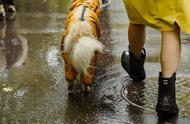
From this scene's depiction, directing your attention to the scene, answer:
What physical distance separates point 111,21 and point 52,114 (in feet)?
15.3

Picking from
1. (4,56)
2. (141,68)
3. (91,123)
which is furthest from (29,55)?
(91,123)

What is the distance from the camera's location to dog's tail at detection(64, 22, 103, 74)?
14.7ft

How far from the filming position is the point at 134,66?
5.11 m

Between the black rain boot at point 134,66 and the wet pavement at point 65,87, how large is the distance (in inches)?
3.0

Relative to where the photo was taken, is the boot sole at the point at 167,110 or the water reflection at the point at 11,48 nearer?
the boot sole at the point at 167,110

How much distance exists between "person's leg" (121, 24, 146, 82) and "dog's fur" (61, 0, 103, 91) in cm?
38

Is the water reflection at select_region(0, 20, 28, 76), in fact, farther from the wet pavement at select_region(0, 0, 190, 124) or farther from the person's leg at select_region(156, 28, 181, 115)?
the person's leg at select_region(156, 28, 181, 115)

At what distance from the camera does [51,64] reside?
5.99 m

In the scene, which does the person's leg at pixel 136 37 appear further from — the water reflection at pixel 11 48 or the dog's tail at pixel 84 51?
the water reflection at pixel 11 48

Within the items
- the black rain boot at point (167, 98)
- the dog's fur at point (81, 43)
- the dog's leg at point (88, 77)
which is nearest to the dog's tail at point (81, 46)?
the dog's fur at point (81, 43)

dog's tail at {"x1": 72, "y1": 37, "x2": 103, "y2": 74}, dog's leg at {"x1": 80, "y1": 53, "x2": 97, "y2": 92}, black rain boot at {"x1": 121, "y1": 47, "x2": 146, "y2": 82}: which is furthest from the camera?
black rain boot at {"x1": 121, "y1": 47, "x2": 146, "y2": 82}

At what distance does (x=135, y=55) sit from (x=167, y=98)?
94cm

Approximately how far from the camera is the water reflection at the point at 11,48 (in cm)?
614

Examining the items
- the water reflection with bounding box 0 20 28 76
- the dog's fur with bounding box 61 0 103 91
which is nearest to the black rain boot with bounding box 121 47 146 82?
the dog's fur with bounding box 61 0 103 91
